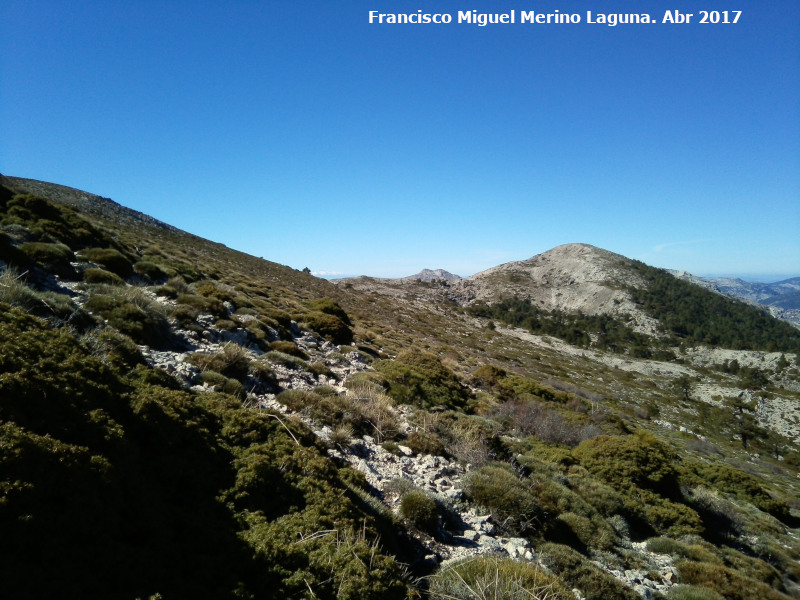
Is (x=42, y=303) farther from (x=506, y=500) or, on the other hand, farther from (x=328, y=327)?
(x=328, y=327)

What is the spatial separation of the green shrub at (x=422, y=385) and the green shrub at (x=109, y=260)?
1005cm

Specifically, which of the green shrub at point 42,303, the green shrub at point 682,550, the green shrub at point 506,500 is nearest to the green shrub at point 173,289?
the green shrub at point 42,303

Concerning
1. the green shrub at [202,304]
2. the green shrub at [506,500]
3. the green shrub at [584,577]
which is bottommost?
the green shrub at [584,577]

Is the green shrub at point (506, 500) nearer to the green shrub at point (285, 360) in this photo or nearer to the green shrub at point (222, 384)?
the green shrub at point (222, 384)

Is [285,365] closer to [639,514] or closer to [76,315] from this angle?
[76,315]

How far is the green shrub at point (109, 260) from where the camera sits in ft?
41.3

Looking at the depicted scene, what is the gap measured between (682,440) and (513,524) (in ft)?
95.5

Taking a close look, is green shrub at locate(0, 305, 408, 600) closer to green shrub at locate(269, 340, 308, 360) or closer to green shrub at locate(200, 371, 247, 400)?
green shrub at locate(200, 371, 247, 400)

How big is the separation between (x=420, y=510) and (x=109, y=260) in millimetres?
13986

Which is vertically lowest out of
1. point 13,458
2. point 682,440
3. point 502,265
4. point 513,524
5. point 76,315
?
point 682,440

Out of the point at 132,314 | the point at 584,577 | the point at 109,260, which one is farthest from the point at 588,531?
the point at 109,260

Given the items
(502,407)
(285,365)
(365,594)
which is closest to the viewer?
(365,594)

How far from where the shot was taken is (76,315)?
6961 mm

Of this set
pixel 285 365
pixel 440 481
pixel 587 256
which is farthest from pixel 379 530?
pixel 587 256
